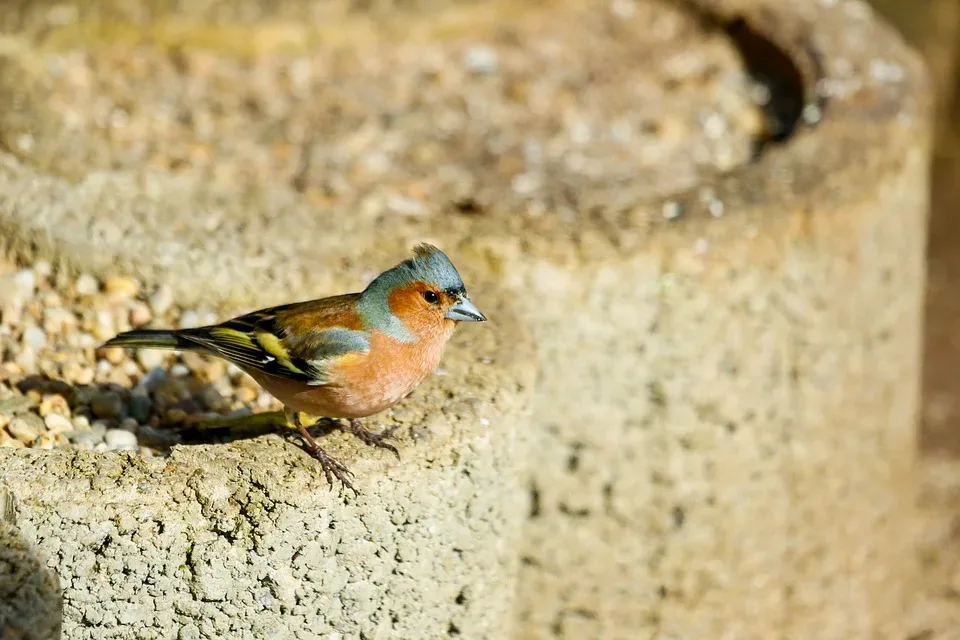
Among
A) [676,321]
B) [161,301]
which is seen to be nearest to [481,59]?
[676,321]

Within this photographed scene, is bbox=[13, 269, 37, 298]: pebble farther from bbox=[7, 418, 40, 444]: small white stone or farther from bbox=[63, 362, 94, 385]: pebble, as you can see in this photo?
bbox=[7, 418, 40, 444]: small white stone

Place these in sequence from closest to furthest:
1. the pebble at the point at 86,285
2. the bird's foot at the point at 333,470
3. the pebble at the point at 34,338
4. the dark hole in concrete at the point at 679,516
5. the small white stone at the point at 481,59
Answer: the bird's foot at the point at 333,470
the pebble at the point at 34,338
the pebble at the point at 86,285
the dark hole in concrete at the point at 679,516
the small white stone at the point at 481,59

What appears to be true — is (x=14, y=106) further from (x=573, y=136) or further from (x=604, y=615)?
(x=604, y=615)

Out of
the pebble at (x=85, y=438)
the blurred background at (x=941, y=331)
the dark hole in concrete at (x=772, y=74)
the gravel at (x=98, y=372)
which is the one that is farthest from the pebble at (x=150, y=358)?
the blurred background at (x=941, y=331)

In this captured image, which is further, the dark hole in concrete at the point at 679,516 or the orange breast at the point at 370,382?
the dark hole in concrete at the point at 679,516

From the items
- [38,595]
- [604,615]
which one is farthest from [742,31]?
[38,595]

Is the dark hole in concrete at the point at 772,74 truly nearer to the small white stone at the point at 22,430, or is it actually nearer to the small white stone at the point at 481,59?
the small white stone at the point at 481,59

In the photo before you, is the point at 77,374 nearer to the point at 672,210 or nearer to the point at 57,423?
the point at 57,423
